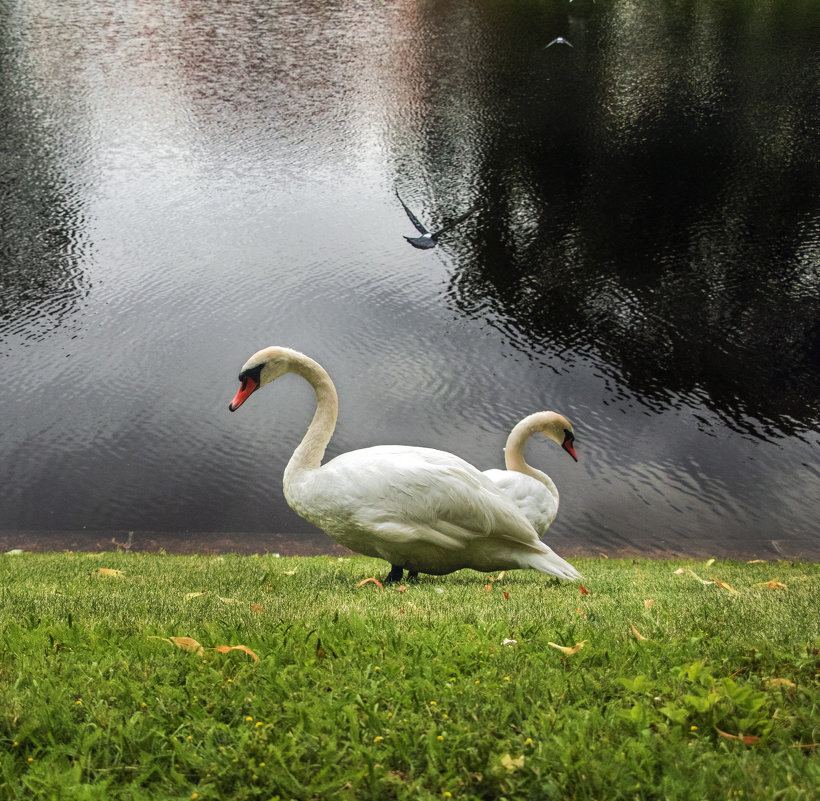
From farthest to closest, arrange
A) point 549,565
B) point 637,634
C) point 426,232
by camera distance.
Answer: point 426,232
point 549,565
point 637,634

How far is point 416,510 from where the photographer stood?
20.7ft

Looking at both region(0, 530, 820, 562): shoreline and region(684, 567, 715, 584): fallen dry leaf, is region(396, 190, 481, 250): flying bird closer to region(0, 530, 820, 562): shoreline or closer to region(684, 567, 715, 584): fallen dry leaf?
region(0, 530, 820, 562): shoreline

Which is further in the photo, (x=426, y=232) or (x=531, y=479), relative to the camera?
(x=426, y=232)

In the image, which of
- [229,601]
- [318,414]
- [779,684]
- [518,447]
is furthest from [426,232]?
[779,684]

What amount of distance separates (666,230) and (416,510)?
65.6ft

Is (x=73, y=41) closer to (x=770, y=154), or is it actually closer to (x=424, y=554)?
(x=770, y=154)

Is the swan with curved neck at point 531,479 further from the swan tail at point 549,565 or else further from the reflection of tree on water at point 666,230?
the reflection of tree on water at point 666,230

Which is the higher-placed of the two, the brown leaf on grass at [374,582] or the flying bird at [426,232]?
the flying bird at [426,232]

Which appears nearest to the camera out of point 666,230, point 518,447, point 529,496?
point 529,496

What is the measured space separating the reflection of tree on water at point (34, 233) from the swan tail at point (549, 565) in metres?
16.0

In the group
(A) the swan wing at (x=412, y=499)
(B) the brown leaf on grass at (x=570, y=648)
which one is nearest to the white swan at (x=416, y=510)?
(A) the swan wing at (x=412, y=499)

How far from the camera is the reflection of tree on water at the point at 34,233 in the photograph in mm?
20391

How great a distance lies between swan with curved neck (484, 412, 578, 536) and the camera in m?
8.77

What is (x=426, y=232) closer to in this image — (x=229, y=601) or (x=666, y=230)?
(x=666, y=230)
